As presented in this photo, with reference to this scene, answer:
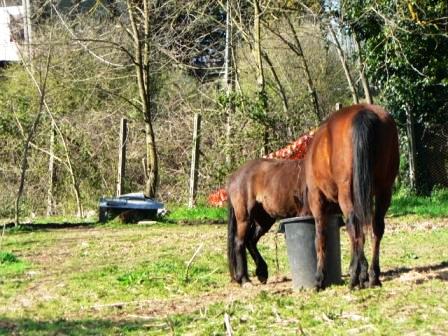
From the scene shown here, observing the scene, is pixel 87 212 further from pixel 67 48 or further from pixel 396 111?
pixel 396 111

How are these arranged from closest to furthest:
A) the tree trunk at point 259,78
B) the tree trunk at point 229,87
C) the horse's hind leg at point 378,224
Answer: the horse's hind leg at point 378,224, the tree trunk at point 229,87, the tree trunk at point 259,78

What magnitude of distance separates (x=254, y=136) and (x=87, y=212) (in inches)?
176

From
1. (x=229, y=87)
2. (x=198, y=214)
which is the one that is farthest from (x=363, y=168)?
(x=229, y=87)

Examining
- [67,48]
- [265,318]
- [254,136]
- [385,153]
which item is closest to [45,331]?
[265,318]

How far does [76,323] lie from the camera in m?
7.40

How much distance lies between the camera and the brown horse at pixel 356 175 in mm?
7820

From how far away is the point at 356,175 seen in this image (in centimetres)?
780

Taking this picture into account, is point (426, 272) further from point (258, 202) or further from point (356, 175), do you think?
point (258, 202)

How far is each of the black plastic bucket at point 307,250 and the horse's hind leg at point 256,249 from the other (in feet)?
2.64

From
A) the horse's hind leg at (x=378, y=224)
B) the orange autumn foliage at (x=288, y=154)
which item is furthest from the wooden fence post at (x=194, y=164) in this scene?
the horse's hind leg at (x=378, y=224)

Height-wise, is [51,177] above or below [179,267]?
above

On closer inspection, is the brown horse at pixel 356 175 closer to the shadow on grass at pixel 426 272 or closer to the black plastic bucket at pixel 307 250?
the black plastic bucket at pixel 307 250

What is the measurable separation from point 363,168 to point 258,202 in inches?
83.1

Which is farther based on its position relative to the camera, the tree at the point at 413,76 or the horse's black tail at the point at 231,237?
the tree at the point at 413,76
